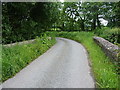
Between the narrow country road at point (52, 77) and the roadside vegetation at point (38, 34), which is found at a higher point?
the roadside vegetation at point (38, 34)

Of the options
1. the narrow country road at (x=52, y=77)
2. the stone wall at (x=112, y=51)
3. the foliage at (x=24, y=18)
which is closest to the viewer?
the narrow country road at (x=52, y=77)

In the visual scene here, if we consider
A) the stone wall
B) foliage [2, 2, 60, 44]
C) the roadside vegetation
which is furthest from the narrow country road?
foliage [2, 2, 60, 44]

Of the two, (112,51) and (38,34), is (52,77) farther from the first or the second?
(38,34)

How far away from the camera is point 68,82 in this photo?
650 cm

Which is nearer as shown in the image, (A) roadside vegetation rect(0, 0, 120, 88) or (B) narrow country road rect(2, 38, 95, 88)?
(B) narrow country road rect(2, 38, 95, 88)

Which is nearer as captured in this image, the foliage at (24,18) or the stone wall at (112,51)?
the stone wall at (112,51)

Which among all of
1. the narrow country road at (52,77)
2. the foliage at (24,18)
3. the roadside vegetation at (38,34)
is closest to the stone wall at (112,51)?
the roadside vegetation at (38,34)

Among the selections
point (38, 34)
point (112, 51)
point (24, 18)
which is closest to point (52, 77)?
point (112, 51)

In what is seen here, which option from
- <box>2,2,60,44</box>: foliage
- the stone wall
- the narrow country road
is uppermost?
<box>2,2,60,44</box>: foliage

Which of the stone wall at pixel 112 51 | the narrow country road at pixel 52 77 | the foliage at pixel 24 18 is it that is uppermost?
the foliage at pixel 24 18

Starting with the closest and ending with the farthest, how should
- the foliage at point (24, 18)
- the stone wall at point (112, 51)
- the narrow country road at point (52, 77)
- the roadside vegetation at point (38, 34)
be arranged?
1. the narrow country road at point (52, 77)
2. the roadside vegetation at point (38, 34)
3. the stone wall at point (112, 51)
4. the foliage at point (24, 18)

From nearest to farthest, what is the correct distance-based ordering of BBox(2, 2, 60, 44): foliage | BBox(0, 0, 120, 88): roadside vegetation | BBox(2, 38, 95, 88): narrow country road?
BBox(2, 38, 95, 88): narrow country road → BBox(0, 0, 120, 88): roadside vegetation → BBox(2, 2, 60, 44): foliage

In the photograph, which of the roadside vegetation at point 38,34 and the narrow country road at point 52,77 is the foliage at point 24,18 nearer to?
the roadside vegetation at point 38,34

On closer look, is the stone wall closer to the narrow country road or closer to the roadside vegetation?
the roadside vegetation
